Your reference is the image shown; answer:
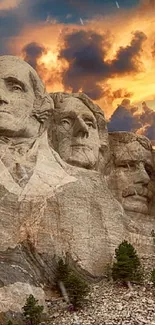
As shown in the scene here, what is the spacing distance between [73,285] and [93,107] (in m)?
8.59

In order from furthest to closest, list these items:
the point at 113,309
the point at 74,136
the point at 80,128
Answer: the point at 74,136 < the point at 80,128 < the point at 113,309

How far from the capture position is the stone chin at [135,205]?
29719 mm

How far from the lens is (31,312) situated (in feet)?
67.8

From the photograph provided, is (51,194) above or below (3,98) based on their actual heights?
below

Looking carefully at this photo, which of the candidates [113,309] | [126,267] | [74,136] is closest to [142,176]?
[74,136]

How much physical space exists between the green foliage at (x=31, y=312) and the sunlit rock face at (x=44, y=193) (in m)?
0.50

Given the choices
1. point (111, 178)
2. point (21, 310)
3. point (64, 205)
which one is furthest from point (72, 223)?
point (111, 178)

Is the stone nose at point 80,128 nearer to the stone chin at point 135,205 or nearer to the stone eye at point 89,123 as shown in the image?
the stone eye at point 89,123

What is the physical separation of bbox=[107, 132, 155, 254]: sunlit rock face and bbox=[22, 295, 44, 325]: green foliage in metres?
8.91

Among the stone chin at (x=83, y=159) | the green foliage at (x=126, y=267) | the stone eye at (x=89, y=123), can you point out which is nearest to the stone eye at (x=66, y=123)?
the stone eye at (x=89, y=123)

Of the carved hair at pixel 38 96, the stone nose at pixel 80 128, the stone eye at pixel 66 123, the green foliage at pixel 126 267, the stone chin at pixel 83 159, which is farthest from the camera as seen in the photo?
the stone eye at pixel 66 123

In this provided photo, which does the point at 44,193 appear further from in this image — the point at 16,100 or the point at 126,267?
the point at 16,100

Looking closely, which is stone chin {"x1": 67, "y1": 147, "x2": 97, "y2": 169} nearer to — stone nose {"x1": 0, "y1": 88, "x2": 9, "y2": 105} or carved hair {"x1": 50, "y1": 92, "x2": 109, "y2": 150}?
carved hair {"x1": 50, "y1": 92, "x2": 109, "y2": 150}

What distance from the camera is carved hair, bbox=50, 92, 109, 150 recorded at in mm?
28312
